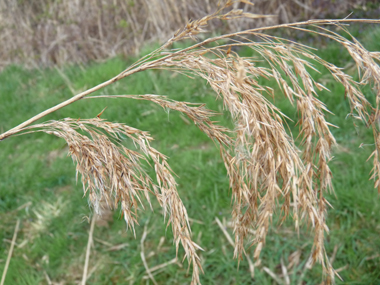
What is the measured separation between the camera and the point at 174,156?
10.7 ft

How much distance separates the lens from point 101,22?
18.4 ft

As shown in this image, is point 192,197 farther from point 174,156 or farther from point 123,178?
point 123,178

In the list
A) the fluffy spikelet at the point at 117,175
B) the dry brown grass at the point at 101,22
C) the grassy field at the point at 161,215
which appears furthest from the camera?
the dry brown grass at the point at 101,22

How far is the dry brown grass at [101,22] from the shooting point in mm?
4727

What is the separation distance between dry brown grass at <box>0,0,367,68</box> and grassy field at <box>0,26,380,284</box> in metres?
1.12

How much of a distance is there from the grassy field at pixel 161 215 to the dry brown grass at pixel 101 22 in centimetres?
112

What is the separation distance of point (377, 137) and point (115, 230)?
2.14 metres

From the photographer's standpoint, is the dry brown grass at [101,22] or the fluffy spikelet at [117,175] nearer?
the fluffy spikelet at [117,175]

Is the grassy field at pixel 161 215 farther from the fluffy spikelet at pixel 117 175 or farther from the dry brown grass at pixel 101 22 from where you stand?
the dry brown grass at pixel 101 22

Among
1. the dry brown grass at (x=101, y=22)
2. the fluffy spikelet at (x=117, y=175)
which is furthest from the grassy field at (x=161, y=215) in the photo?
the dry brown grass at (x=101, y=22)

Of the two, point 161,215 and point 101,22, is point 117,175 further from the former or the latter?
point 101,22

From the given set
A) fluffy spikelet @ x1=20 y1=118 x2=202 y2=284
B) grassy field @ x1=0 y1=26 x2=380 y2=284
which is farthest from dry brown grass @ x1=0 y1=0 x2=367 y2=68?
fluffy spikelet @ x1=20 y1=118 x2=202 y2=284

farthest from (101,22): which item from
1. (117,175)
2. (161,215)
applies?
(117,175)

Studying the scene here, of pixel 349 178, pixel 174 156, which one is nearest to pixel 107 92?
pixel 174 156
